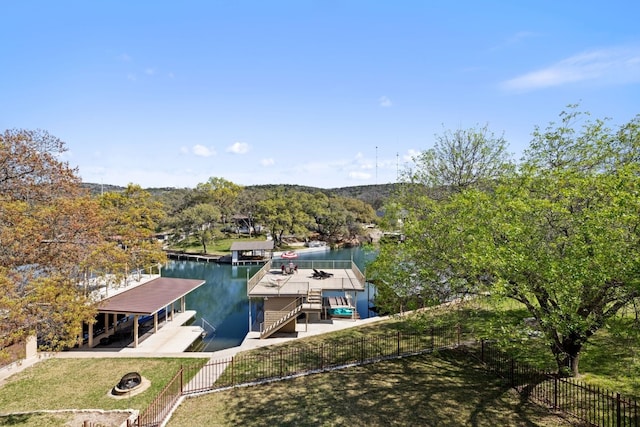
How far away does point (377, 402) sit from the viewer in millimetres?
11641

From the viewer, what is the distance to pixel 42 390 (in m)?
14.2

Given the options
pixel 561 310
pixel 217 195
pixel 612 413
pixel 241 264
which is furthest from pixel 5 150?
pixel 217 195

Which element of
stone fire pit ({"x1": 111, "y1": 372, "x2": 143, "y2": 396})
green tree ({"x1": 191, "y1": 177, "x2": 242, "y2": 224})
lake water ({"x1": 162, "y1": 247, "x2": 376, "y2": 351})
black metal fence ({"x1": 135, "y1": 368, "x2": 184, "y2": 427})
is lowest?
lake water ({"x1": 162, "y1": 247, "x2": 376, "y2": 351})

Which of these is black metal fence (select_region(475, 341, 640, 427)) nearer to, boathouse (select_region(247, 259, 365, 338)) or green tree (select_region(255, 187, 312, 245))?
boathouse (select_region(247, 259, 365, 338))

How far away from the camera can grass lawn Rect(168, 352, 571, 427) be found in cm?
1055

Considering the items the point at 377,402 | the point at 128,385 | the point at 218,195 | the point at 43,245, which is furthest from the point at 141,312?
the point at 218,195

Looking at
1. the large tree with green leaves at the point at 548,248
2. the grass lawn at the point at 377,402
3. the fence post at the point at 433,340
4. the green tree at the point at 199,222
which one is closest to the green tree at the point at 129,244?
the grass lawn at the point at 377,402

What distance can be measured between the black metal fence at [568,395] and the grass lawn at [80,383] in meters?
13.2

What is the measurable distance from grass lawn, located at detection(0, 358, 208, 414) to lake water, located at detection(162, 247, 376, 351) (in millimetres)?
7068

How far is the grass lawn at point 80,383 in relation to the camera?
13039 mm

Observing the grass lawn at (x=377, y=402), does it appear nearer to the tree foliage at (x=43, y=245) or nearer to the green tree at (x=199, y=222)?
the tree foliage at (x=43, y=245)

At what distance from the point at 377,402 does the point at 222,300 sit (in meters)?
28.3

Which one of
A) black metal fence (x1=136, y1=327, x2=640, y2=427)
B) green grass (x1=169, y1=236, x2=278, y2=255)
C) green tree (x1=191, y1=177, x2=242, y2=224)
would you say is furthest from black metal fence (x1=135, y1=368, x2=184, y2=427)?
green tree (x1=191, y1=177, x2=242, y2=224)

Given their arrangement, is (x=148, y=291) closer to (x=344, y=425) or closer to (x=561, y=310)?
(x=344, y=425)
